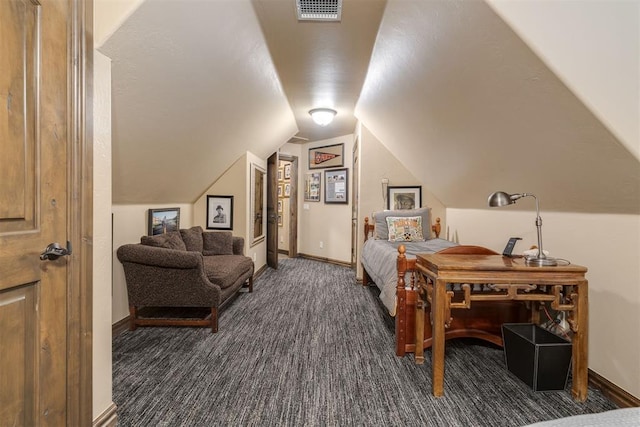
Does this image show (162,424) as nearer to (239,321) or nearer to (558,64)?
(239,321)

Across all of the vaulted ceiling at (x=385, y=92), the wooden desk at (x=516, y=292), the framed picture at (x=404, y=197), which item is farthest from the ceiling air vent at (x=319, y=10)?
the framed picture at (x=404, y=197)

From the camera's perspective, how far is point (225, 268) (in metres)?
2.97

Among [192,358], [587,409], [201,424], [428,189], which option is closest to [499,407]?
[587,409]

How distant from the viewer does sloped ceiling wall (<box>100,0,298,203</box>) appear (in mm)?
1716

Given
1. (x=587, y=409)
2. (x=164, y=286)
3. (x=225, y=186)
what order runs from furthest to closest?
(x=225, y=186) < (x=164, y=286) < (x=587, y=409)

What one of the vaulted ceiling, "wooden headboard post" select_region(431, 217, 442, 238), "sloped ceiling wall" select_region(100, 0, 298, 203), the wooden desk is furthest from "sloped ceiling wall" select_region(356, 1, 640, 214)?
"sloped ceiling wall" select_region(100, 0, 298, 203)

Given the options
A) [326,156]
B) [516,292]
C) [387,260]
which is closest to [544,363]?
[516,292]

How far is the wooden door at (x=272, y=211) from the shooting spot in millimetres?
5148

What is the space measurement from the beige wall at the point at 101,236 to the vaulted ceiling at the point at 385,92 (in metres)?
0.29

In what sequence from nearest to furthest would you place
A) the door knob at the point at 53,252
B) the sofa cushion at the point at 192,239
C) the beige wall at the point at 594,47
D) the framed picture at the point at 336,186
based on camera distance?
the door knob at the point at 53,252, the beige wall at the point at 594,47, the sofa cushion at the point at 192,239, the framed picture at the point at 336,186

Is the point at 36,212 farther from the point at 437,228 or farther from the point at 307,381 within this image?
the point at 437,228

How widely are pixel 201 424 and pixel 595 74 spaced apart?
99.9 inches

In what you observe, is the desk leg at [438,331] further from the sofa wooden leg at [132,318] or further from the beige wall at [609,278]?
the sofa wooden leg at [132,318]

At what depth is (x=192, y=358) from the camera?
2.15 meters
